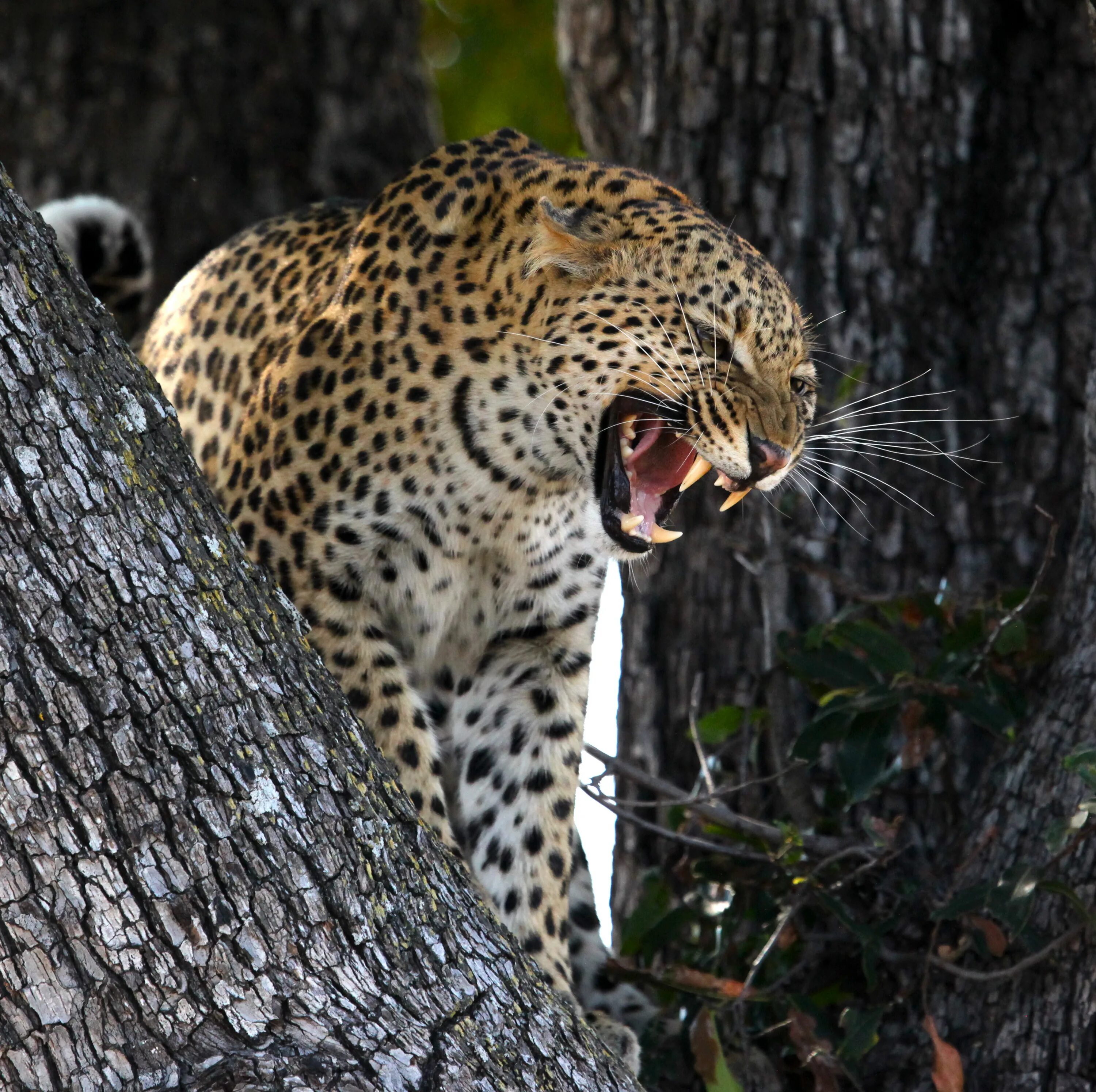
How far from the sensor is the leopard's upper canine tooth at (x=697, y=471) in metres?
4.02

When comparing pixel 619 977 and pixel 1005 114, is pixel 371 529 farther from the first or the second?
pixel 1005 114

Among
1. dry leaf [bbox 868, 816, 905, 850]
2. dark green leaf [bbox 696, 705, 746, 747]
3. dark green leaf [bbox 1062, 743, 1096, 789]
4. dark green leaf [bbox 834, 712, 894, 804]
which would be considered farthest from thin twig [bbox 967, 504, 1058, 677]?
dark green leaf [bbox 696, 705, 746, 747]

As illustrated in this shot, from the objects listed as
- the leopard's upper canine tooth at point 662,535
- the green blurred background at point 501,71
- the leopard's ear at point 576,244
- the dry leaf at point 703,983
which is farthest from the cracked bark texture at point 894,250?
the green blurred background at point 501,71

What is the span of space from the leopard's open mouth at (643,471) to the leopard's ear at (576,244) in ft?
1.11

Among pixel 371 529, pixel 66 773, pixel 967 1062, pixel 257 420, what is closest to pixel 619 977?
pixel 967 1062

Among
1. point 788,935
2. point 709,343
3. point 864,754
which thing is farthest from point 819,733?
point 709,343

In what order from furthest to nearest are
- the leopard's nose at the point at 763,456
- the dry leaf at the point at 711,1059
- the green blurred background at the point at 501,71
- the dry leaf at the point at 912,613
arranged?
the green blurred background at the point at 501,71
the dry leaf at the point at 912,613
the leopard's nose at the point at 763,456
the dry leaf at the point at 711,1059

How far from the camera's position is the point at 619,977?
15.0ft

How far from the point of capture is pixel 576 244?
415 centimetres

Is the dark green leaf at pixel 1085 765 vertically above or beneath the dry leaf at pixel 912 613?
above

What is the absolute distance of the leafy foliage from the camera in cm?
400

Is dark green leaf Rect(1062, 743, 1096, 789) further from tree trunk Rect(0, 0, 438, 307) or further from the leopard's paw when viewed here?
tree trunk Rect(0, 0, 438, 307)

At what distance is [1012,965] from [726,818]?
0.73 metres

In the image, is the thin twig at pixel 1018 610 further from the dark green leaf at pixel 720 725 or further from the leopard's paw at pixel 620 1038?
the leopard's paw at pixel 620 1038
